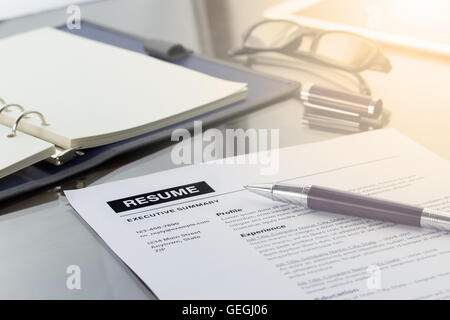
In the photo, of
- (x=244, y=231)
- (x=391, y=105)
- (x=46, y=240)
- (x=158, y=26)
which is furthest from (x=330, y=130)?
(x=158, y=26)

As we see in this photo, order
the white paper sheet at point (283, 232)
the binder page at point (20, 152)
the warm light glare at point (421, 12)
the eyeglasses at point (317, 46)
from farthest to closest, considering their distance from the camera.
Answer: the warm light glare at point (421, 12)
the eyeglasses at point (317, 46)
the binder page at point (20, 152)
the white paper sheet at point (283, 232)

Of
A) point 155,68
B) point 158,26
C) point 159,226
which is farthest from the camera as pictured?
point 158,26

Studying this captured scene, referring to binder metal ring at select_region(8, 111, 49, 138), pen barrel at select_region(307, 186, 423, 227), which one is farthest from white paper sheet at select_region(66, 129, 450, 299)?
binder metal ring at select_region(8, 111, 49, 138)

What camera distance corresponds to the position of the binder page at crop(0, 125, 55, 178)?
2.40 ft

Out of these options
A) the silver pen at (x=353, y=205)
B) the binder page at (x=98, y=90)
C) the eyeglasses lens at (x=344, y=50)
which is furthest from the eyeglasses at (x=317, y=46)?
the silver pen at (x=353, y=205)

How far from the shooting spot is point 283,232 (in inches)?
25.5

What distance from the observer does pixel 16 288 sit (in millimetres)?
605

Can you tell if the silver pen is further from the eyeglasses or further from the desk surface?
the eyeglasses

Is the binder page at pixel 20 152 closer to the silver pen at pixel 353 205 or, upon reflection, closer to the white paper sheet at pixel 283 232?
the white paper sheet at pixel 283 232

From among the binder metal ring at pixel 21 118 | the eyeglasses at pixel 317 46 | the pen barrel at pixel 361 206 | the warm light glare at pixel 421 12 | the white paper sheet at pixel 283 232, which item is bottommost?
the white paper sheet at pixel 283 232

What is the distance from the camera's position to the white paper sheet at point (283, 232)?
0.57 meters

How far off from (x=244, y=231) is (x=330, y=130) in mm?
260
